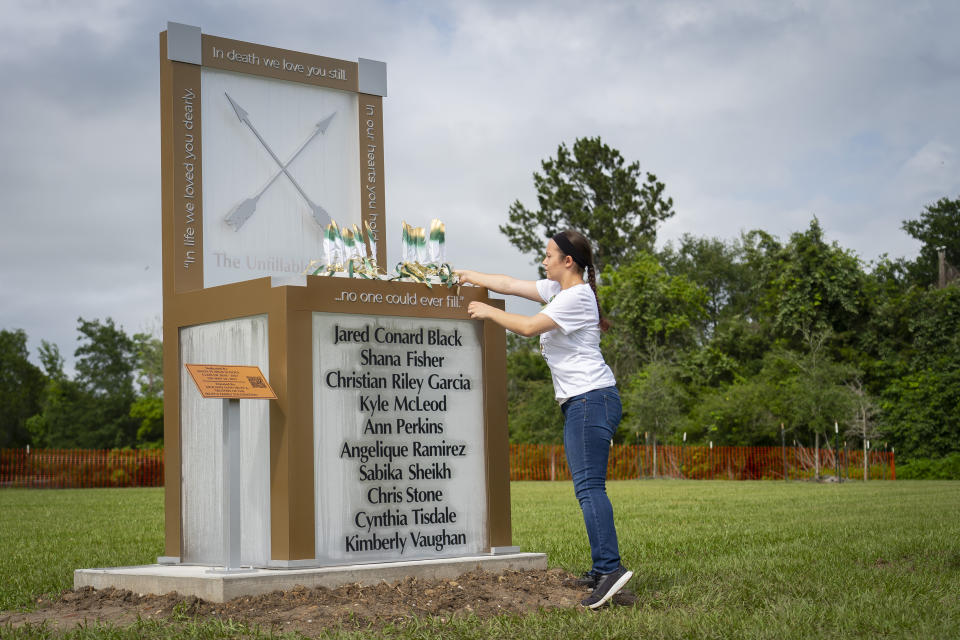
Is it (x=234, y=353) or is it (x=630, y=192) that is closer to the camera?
(x=234, y=353)

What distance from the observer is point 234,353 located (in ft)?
21.2

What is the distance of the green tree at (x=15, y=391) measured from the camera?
164ft

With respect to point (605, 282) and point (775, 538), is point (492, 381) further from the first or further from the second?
point (605, 282)

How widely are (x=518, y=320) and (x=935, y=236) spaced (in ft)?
154

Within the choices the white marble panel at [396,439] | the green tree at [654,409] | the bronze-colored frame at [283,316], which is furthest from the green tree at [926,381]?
the white marble panel at [396,439]

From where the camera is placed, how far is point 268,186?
25.5 feet

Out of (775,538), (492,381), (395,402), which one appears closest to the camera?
(395,402)

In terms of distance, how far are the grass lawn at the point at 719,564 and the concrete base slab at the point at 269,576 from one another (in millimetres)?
501

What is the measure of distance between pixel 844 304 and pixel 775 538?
31013mm

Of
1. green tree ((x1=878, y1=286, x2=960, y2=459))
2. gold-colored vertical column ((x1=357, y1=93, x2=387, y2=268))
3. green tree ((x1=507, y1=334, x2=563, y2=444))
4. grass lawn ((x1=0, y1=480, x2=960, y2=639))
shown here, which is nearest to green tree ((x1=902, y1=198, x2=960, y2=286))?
green tree ((x1=878, y1=286, x2=960, y2=459))

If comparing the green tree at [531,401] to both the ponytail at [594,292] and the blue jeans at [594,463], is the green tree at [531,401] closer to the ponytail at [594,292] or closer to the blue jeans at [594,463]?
the ponytail at [594,292]

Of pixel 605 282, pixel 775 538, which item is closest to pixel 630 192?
pixel 605 282

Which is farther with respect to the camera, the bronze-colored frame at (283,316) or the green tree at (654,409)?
the green tree at (654,409)

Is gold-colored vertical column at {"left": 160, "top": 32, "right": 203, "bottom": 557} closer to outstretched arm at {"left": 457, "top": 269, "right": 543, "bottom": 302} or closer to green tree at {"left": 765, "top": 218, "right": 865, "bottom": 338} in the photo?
outstretched arm at {"left": 457, "top": 269, "right": 543, "bottom": 302}
